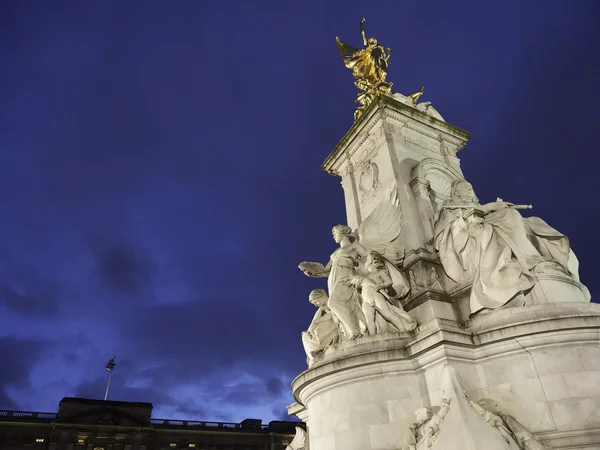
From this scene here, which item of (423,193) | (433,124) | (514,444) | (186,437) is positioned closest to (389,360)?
(514,444)

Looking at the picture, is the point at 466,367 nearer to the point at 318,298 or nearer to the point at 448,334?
the point at 448,334

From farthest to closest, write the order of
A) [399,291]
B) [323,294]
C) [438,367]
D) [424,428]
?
1. [323,294]
2. [399,291]
3. [438,367]
4. [424,428]

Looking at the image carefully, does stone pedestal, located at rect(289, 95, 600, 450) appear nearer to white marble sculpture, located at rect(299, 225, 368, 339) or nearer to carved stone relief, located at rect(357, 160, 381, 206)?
white marble sculpture, located at rect(299, 225, 368, 339)

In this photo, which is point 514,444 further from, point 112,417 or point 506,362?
point 112,417

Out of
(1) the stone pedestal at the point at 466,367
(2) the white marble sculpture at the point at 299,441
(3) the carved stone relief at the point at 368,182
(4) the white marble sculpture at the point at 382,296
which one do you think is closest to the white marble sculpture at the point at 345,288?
(4) the white marble sculpture at the point at 382,296

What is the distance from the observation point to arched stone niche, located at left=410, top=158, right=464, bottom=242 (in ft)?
37.6

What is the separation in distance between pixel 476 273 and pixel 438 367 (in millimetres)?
2240

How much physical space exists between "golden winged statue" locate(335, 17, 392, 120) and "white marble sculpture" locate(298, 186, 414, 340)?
436 cm

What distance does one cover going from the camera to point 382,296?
362 inches

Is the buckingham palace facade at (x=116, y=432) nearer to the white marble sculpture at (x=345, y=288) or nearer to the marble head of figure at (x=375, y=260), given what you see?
the white marble sculpture at (x=345, y=288)

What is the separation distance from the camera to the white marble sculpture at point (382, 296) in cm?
898

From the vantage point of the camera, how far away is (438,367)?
7.77 m

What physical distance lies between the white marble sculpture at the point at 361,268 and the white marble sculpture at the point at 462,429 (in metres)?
2.02

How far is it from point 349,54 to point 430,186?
6.00 metres
